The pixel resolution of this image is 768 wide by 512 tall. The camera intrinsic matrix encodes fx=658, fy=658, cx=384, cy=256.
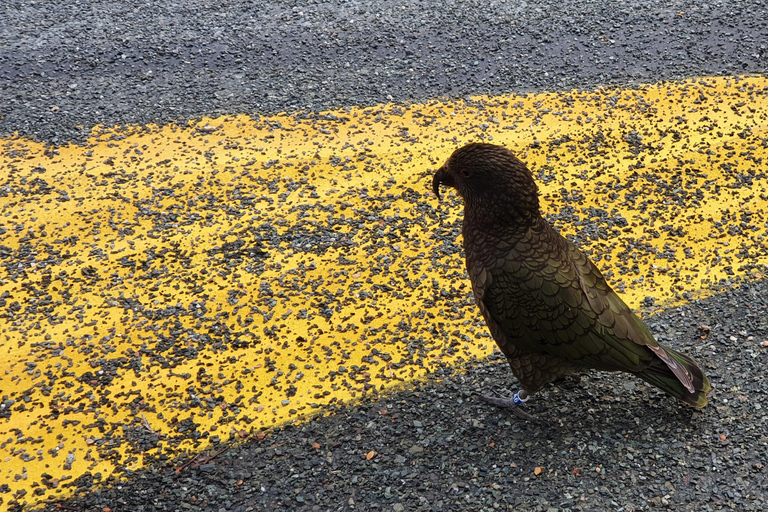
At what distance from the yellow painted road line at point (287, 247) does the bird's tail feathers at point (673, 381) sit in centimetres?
94

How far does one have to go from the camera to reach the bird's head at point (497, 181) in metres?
3.52

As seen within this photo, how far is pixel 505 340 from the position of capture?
143 inches

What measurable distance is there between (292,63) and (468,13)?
2.22 m

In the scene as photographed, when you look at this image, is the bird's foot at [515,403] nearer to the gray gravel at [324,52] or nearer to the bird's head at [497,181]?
the bird's head at [497,181]

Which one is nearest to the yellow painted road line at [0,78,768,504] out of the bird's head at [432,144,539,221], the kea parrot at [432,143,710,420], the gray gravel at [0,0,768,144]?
the gray gravel at [0,0,768,144]

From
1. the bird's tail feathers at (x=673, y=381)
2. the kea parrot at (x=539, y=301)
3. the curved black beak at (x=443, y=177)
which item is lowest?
the bird's tail feathers at (x=673, y=381)


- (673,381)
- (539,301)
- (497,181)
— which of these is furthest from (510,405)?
(497,181)

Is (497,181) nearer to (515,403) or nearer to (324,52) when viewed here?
(515,403)

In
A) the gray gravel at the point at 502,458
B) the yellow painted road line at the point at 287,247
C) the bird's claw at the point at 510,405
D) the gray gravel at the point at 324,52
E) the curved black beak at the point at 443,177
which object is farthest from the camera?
the gray gravel at the point at 324,52

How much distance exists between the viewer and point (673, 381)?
11.5ft

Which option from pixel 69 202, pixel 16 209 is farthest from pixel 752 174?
pixel 16 209

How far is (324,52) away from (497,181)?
14.1 ft

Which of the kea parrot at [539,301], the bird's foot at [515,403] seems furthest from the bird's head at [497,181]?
the bird's foot at [515,403]

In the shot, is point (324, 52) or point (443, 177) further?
point (324, 52)
